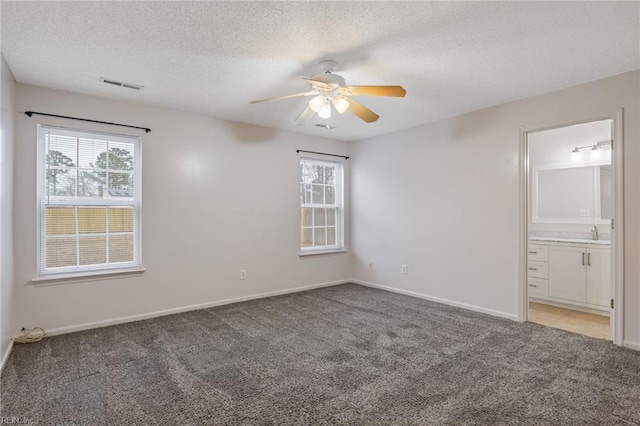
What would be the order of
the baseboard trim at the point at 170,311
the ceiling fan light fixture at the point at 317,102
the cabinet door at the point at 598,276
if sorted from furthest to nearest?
the cabinet door at the point at 598,276 < the baseboard trim at the point at 170,311 < the ceiling fan light fixture at the point at 317,102

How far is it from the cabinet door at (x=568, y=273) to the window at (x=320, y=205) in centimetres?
309

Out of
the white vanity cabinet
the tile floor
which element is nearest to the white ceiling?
the white vanity cabinet

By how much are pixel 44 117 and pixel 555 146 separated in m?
6.42

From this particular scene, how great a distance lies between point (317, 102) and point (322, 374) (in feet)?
7.09

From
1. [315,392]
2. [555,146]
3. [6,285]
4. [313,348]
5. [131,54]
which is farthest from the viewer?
[555,146]

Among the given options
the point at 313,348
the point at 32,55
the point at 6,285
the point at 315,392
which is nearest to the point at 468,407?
the point at 315,392

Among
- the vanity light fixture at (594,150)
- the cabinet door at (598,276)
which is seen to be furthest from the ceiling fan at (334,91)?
the vanity light fixture at (594,150)

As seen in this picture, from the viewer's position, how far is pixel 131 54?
2686mm

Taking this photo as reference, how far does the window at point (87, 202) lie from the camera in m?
3.43

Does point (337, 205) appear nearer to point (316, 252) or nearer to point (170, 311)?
point (316, 252)

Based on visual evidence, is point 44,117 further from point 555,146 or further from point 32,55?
point 555,146

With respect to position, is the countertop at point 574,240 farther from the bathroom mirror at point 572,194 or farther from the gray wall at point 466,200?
the gray wall at point 466,200

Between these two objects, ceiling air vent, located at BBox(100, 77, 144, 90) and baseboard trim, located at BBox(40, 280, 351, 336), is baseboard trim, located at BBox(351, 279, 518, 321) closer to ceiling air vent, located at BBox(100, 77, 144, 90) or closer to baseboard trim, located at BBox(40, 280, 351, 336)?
baseboard trim, located at BBox(40, 280, 351, 336)

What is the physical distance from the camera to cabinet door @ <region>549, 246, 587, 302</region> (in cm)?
429
